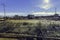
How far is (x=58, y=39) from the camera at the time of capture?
8.24 metres

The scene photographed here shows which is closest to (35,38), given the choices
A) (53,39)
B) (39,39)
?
(39,39)

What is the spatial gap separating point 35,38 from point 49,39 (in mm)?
A: 754

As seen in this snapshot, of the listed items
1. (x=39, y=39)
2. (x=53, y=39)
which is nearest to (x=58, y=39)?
(x=53, y=39)

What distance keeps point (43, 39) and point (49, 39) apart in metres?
0.46

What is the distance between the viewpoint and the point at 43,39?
27.8 ft

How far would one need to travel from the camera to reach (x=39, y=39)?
865 cm

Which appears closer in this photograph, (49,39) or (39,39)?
(49,39)

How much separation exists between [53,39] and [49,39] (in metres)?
0.26

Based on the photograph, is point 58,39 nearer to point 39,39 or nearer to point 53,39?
point 53,39

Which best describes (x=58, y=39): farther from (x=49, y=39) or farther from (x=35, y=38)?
(x=35, y=38)

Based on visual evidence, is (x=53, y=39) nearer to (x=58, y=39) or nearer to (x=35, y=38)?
(x=58, y=39)

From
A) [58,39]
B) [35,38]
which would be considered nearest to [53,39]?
[58,39]

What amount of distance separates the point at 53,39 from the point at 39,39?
29.5 inches

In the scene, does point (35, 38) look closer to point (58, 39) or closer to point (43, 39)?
point (43, 39)
